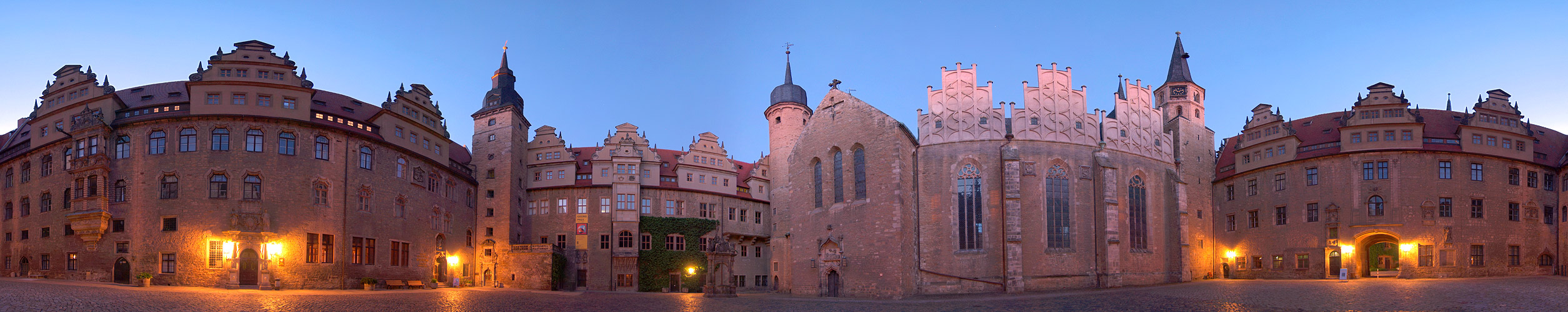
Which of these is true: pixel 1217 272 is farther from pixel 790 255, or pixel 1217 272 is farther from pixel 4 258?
pixel 4 258

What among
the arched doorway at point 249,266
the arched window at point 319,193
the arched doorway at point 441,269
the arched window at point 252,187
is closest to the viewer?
the arched doorway at point 249,266

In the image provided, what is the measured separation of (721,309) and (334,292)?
15.2m

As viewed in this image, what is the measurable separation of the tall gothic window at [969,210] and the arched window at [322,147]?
27.4 meters

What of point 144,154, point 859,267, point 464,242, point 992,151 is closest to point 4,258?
point 144,154

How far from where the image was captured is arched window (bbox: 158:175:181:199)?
41.8 metres

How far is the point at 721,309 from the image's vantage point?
35062 mm

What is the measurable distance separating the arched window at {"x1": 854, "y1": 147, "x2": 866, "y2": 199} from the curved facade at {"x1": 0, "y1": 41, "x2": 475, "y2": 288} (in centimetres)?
2194

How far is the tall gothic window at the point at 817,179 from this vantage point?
45.5 meters

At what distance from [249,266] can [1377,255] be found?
54593 millimetres

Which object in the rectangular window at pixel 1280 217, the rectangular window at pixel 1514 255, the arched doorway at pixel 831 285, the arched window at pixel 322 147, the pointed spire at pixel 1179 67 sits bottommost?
the arched doorway at pixel 831 285

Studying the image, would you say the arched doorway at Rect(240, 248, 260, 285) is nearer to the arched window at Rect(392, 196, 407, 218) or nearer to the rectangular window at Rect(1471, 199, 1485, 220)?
the arched window at Rect(392, 196, 407, 218)

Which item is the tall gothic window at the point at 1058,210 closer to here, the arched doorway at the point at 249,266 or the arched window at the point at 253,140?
the arched doorway at the point at 249,266

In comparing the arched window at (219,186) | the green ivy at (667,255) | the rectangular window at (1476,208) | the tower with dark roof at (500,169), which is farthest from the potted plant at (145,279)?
the rectangular window at (1476,208)

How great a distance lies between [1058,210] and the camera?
4419 cm
